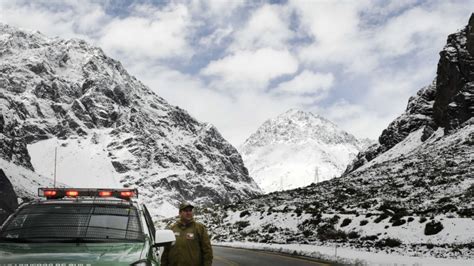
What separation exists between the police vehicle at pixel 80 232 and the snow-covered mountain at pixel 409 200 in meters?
16.1

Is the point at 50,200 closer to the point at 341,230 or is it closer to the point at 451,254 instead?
the point at 451,254

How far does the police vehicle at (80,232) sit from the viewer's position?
5371 mm

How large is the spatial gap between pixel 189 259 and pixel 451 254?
15.7 m

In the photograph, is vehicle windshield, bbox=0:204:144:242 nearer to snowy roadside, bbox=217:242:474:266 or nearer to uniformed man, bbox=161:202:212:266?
uniformed man, bbox=161:202:212:266

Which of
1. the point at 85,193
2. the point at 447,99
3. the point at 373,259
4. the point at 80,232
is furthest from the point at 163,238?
the point at 447,99

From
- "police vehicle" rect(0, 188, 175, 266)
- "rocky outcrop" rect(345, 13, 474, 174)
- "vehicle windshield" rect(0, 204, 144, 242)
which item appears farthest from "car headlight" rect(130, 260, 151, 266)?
"rocky outcrop" rect(345, 13, 474, 174)

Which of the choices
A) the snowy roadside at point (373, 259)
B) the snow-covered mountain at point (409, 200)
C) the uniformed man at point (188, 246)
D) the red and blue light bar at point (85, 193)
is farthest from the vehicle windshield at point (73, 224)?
the snow-covered mountain at point (409, 200)

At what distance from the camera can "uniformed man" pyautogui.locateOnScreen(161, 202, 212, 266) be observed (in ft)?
27.1

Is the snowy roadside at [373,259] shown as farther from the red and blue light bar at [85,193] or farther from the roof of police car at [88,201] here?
the roof of police car at [88,201]

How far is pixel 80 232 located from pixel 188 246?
214 cm

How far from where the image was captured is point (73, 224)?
21.8 feet

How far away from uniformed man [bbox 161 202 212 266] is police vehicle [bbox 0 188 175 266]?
0.83m

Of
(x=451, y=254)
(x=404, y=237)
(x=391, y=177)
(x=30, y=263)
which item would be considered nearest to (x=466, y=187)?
(x=391, y=177)

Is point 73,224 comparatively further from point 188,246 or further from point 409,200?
point 409,200
